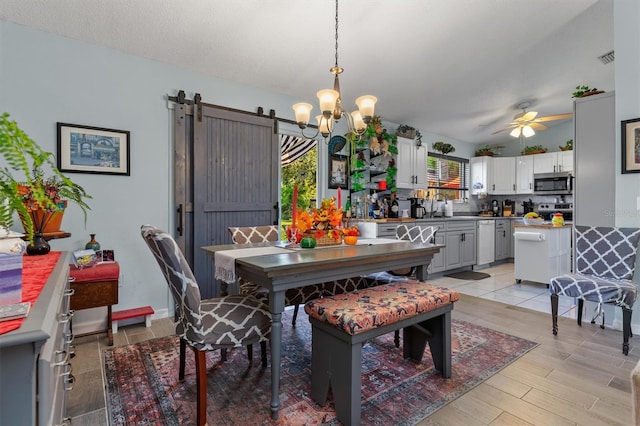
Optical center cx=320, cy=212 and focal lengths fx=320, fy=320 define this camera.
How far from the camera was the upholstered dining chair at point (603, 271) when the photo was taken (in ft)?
8.11

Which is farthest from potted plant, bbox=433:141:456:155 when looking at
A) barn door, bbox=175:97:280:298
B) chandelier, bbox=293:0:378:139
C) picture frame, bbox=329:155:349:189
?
chandelier, bbox=293:0:378:139

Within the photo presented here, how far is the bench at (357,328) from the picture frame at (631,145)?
2.11m

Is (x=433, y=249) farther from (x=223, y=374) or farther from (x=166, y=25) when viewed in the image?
(x=166, y=25)

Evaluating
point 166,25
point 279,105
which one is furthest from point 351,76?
point 166,25

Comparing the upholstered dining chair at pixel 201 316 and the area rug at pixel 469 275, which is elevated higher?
the upholstered dining chair at pixel 201 316

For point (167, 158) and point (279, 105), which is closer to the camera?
point (167, 158)

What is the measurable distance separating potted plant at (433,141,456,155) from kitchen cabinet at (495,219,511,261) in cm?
163

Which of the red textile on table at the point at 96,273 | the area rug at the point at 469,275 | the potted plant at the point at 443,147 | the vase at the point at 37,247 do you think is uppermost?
the potted plant at the point at 443,147

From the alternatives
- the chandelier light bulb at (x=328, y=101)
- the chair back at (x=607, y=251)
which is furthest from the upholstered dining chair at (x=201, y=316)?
the chair back at (x=607, y=251)

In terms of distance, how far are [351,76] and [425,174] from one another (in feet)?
7.93

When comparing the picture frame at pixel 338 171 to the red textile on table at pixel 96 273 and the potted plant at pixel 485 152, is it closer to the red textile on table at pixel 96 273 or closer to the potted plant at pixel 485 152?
the red textile on table at pixel 96 273

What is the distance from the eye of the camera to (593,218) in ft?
10.3

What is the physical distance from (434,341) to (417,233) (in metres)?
1.00

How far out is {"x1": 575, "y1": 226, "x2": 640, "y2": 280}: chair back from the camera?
269 centimetres
